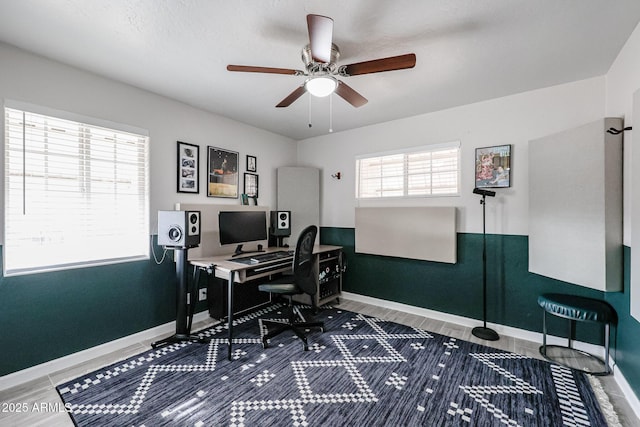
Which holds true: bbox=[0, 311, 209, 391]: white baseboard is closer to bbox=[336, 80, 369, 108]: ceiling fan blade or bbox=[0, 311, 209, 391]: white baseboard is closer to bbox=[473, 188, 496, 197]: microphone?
bbox=[336, 80, 369, 108]: ceiling fan blade

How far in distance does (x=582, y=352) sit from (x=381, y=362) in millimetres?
1856

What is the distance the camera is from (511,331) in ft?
9.36

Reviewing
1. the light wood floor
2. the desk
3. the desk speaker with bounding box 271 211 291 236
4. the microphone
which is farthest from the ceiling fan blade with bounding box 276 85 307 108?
the light wood floor

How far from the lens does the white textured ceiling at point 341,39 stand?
1.63m

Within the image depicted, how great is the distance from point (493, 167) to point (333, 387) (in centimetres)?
266

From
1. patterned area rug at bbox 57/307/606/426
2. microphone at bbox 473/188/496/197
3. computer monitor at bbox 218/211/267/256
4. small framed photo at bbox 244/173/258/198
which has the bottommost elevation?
patterned area rug at bbox 57/307/606/426

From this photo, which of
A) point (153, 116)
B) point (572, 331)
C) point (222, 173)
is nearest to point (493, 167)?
point (572, 331)

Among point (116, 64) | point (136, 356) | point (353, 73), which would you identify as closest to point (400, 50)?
point (353, 73)

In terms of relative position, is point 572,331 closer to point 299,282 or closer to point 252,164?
point 299,282

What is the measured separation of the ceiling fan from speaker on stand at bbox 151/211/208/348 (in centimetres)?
145

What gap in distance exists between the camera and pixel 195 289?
275 centimetres

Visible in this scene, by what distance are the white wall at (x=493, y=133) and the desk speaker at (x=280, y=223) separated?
0.85 meters

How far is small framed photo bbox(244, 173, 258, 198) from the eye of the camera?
3.81 m

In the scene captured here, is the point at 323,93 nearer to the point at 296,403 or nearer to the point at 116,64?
the point at 116,64
